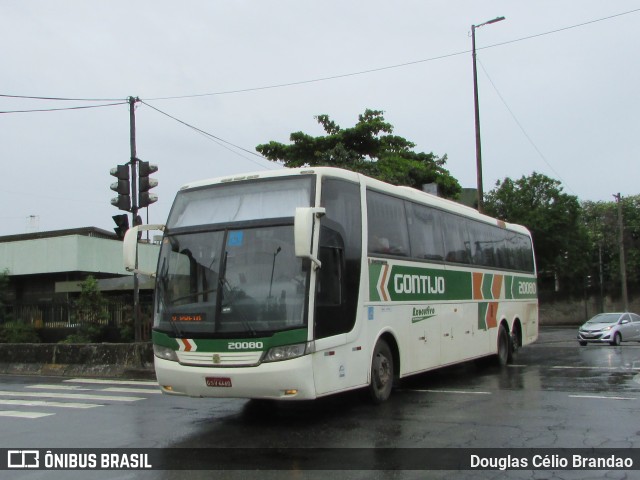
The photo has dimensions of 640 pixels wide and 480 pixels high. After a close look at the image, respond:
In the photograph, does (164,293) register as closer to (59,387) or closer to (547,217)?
(59,387)

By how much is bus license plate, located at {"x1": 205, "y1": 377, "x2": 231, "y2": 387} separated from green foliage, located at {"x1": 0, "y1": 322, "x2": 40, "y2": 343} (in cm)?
1631

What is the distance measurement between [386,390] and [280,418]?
1.86 metres

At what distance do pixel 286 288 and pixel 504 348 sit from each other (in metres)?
9.48

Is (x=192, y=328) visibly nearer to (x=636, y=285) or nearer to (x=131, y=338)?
(x=131, y=338)

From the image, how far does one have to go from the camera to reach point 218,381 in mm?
8000

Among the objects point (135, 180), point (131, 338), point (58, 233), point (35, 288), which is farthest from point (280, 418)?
point (58, 233)

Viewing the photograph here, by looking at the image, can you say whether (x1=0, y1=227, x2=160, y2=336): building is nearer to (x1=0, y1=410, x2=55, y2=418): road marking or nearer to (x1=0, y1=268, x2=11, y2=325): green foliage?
(x1=0, y1=268, x2=11, y2=325): green foliage

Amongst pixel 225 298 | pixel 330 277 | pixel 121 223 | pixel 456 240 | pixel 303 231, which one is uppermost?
pixel 121 223

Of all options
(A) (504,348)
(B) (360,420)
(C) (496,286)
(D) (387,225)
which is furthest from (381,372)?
(A) (504,348)

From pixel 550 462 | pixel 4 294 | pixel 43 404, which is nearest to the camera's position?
pixel 550 462

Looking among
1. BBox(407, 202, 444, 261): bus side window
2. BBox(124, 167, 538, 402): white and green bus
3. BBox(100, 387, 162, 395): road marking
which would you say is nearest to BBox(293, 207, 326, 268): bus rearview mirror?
BBox(124, 167, 538, 402): white and green bus

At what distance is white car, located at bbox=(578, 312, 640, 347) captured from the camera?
87.1 ft

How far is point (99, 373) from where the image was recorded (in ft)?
53.0

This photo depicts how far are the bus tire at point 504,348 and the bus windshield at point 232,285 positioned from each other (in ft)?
29.1
